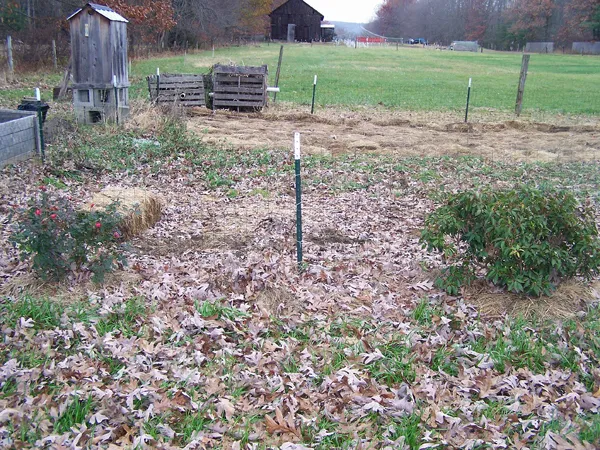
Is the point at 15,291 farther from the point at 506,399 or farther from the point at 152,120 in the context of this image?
the point at 152,120

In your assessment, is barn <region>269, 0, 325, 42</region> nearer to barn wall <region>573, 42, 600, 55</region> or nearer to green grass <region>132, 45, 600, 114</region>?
barn wall <region>573, 42, 600, 55</region>

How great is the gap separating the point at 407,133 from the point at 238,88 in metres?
6.09

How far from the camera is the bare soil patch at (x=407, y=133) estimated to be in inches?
534

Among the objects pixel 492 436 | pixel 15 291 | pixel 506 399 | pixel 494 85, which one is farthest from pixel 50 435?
pixel 494 85

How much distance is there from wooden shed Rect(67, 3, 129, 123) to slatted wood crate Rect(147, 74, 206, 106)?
11.6 ft

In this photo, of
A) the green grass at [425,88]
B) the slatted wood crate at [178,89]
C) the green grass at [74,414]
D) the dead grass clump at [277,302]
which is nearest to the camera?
the green grass at [74,414]

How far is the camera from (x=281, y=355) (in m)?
4.67

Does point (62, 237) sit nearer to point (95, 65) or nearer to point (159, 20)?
point (95, 65)

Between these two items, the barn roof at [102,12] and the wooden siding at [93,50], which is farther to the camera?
the wooden siding at [93,50]

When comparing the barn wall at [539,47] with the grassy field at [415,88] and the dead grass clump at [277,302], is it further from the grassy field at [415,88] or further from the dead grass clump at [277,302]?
the dead grass clump at [277,302]

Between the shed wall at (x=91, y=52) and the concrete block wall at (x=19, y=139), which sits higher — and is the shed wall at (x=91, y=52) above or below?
above

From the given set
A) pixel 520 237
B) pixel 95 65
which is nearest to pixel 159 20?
pixel 95 65

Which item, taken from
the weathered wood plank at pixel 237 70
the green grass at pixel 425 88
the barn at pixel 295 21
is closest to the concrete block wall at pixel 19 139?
the weathered wood plank at pixel 237 70

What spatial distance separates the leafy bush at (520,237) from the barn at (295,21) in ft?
281
